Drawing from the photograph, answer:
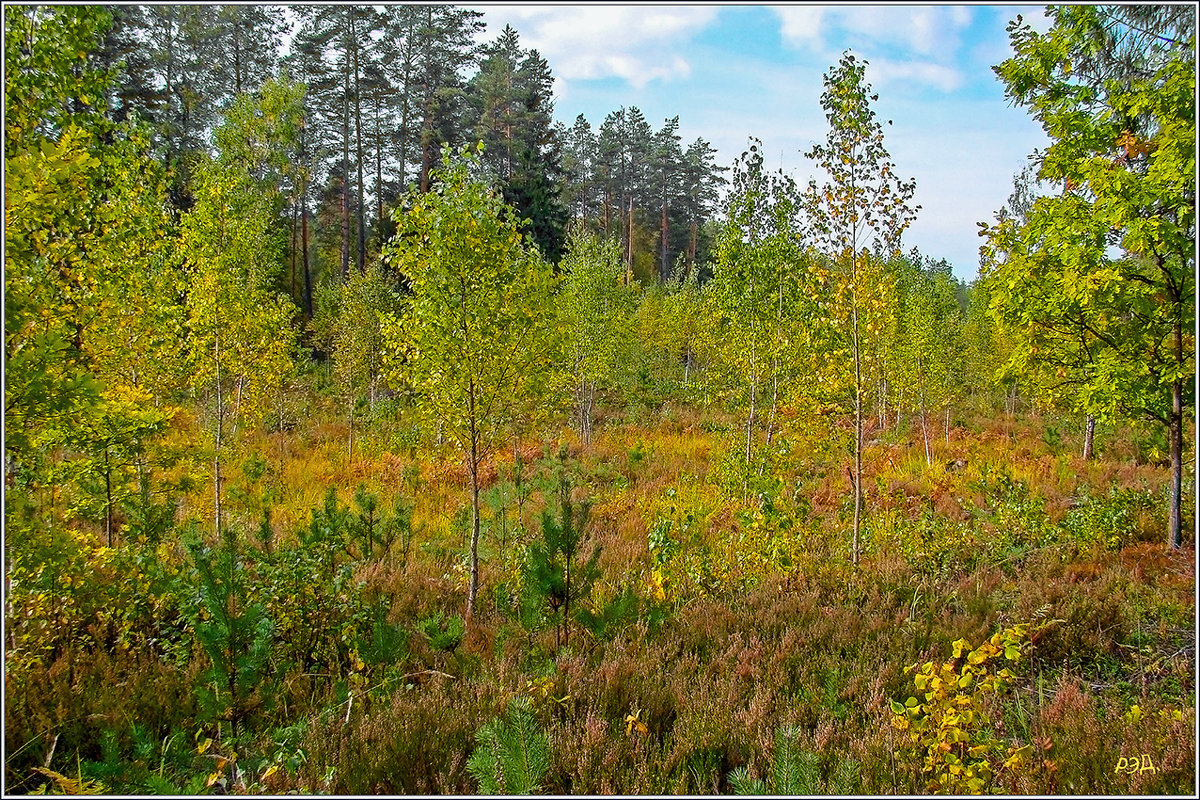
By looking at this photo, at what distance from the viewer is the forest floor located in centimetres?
332

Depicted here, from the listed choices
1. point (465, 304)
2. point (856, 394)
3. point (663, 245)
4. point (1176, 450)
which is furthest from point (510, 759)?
point (663, 245)

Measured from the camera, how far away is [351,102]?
1051 inches

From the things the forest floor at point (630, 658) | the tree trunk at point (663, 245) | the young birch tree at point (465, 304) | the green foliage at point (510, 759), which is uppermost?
the tree trunk at point (663, 245)

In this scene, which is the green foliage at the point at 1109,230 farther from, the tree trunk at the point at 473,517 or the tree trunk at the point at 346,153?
the tree trunk at the point at 346,153

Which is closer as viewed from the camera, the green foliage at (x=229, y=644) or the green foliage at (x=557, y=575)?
the green foliage at (x=229, y=644)

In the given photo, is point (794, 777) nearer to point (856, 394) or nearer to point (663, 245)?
point (856, 394)

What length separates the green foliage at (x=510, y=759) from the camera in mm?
2793

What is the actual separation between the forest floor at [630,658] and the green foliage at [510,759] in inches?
0.6

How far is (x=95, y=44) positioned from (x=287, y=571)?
14.0 ft

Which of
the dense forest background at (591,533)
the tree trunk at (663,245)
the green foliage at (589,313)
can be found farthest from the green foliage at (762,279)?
the tree trunk at (663,245)

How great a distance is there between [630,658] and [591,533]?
4.83m

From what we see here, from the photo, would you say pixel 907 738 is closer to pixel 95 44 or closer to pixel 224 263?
pixel 95 44

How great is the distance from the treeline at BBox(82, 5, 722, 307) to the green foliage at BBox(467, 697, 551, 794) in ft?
63.9

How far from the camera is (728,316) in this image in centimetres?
1287
